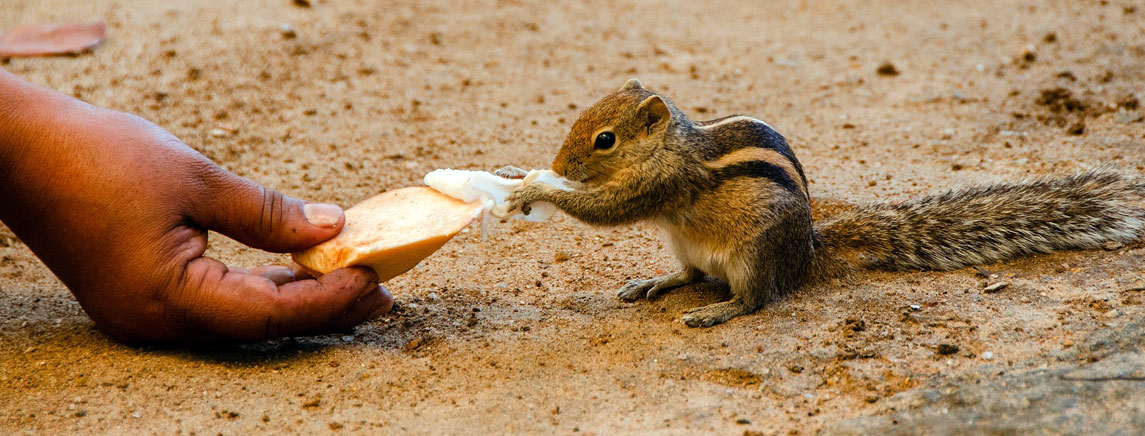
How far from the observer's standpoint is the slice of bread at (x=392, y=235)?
345cm

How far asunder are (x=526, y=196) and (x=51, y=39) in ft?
16.8

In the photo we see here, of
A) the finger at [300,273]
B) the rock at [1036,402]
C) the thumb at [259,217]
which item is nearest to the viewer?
the rock at [1036,402]

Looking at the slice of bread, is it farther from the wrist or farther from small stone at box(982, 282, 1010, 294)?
small stone at box(982, 282, 1010, 294)

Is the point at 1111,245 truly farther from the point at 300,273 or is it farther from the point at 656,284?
the point at 300,273

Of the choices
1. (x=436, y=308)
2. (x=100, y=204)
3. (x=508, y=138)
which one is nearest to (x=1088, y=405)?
(x=436, y=308)

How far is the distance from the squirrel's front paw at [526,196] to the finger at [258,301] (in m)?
0.73

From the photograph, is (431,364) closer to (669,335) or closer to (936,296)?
(669,335)

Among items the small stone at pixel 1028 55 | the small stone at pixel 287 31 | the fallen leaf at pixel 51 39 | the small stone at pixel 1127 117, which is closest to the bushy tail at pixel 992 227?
the small stone at pixel 1127 117

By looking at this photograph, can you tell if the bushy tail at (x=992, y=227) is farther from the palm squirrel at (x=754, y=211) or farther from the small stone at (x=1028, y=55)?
the small stone at (x=1028, y=55)

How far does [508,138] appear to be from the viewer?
608cm

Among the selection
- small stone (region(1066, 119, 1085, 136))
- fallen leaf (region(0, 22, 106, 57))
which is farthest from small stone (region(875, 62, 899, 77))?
fallen leaf (region(0, 22, 106, 57))

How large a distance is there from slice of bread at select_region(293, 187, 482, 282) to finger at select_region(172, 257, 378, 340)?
74 mm

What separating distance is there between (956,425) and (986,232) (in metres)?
1.62

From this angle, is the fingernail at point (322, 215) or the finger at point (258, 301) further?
the fingernail at point (322, 215)
